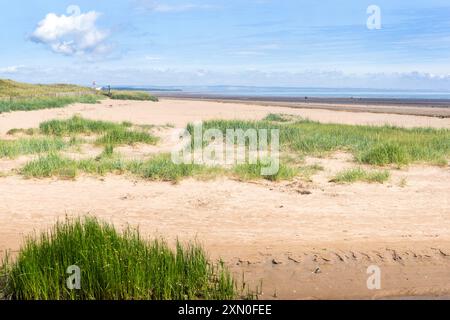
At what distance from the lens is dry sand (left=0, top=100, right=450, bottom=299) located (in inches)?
246

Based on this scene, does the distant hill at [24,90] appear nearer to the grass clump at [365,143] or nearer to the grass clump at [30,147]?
the grass clump at [30,147]

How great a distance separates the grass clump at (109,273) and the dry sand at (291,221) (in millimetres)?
766

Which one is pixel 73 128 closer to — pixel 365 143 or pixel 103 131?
pixel 103 131

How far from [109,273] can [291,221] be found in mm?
3604

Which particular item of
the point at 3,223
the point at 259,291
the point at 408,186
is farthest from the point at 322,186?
the point at 3,223

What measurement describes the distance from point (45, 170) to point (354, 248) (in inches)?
263

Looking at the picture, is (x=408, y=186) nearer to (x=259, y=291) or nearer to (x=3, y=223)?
(x=259, y=291)

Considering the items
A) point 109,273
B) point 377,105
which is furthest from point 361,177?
point 377,105

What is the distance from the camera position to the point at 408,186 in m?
10.6

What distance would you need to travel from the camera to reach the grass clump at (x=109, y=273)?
17.2 ft

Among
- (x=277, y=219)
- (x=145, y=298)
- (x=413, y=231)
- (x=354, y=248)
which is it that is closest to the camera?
(x=145, y=298)

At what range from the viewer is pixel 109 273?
209 inches

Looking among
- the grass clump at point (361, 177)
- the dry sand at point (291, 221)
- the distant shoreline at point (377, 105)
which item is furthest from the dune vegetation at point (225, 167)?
the distant shoreline at point (377, 105)

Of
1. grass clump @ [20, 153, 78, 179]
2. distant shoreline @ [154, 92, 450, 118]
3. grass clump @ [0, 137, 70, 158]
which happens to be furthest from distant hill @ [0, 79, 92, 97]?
grass clump @ [20, 153, 78, 179]
